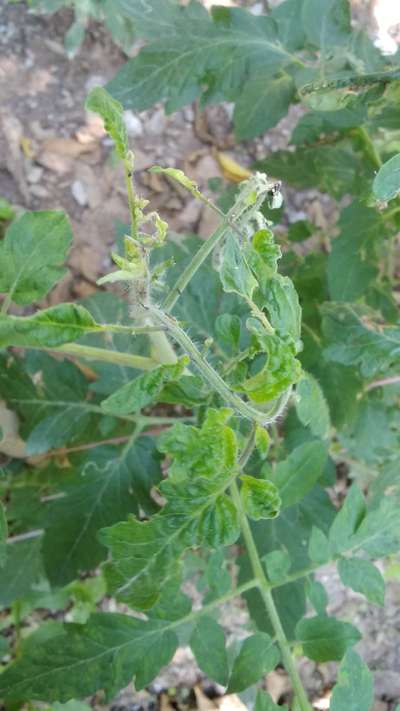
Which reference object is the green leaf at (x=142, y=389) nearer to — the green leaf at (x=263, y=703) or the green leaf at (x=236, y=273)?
the green leaf at (x=236, y=273)

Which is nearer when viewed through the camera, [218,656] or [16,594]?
[218,656]

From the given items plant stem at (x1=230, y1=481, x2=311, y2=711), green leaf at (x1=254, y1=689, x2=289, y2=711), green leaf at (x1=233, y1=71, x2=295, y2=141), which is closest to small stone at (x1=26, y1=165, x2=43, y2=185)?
green leaf at (x1=233, y1=71, x2=295, y2=141)

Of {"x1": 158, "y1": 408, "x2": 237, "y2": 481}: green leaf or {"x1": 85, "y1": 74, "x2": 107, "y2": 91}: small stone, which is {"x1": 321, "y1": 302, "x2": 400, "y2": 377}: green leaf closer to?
{"x1": 158, "y1": 408, "x2": 237, "y2": 481}: green leaf

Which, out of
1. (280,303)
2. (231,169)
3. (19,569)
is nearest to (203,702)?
(19,569)

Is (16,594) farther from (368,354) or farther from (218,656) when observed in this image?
(368,354)

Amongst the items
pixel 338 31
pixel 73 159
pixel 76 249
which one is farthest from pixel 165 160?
pixel 338 31

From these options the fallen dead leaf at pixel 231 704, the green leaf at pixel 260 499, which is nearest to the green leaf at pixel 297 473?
the green leaf at pixel 260 499

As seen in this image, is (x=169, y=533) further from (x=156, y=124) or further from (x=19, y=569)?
(x=156, y=124)
